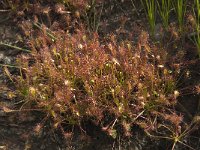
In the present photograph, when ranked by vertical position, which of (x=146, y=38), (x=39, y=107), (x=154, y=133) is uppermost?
(x=146, y=38)

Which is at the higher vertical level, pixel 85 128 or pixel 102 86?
pixel 102 86

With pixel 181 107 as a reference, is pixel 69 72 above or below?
above

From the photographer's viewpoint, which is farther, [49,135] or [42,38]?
[42,38]

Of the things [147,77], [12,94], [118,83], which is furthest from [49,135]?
[147,77]

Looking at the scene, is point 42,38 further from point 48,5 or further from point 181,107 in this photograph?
point 181,107

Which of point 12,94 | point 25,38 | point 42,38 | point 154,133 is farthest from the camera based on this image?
point 25,38

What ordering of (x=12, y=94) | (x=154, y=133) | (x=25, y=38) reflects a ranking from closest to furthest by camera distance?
1. (x=154, y=133)
2. (x=12, y=94)
3. (x=25, y=38)

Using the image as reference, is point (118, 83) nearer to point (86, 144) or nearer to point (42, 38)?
point (86, 144)
